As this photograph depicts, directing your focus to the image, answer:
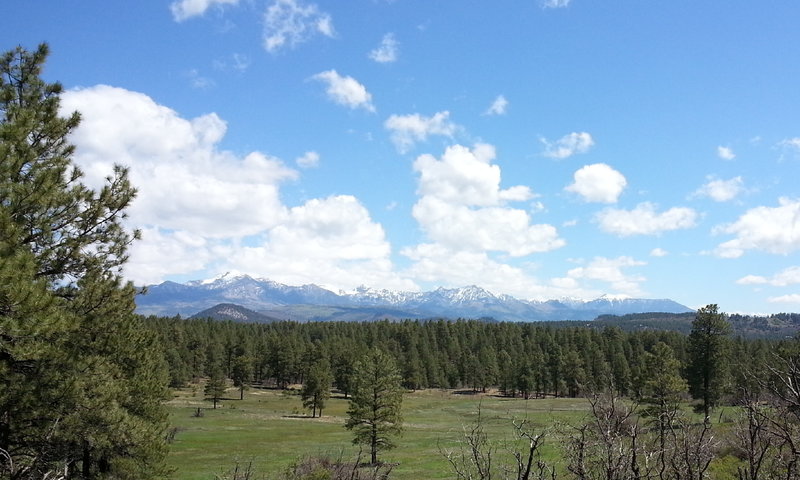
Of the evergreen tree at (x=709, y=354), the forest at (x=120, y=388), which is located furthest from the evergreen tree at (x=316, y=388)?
the evergreen tree at (x=709, y=354)

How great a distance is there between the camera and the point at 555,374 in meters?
110

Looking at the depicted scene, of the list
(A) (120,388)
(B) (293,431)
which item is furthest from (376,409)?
(A) (120,388)

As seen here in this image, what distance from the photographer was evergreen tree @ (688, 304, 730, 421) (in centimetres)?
4919

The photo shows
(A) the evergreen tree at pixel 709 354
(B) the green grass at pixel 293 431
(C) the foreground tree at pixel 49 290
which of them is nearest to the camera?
(C) the foreground tree at pixel 49 290

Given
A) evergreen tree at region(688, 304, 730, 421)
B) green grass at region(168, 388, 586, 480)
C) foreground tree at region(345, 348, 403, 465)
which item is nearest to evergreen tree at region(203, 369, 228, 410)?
green grass at region(168, 388, 586, 480)

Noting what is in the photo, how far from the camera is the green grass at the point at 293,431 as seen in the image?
41281 mm

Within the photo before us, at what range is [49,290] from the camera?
10930 mm

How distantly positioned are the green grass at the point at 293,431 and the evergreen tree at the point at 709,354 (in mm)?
13814

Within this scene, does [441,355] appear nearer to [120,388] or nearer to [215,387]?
[215,387]

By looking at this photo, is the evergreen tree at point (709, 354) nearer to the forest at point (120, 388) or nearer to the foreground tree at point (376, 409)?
the forest at point (120, 388)

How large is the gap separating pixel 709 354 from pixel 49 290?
2215 inches

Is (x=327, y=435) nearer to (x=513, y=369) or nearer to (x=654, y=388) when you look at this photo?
(x=654, y=388)

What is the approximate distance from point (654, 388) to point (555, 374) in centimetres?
6910

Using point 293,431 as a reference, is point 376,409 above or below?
above
